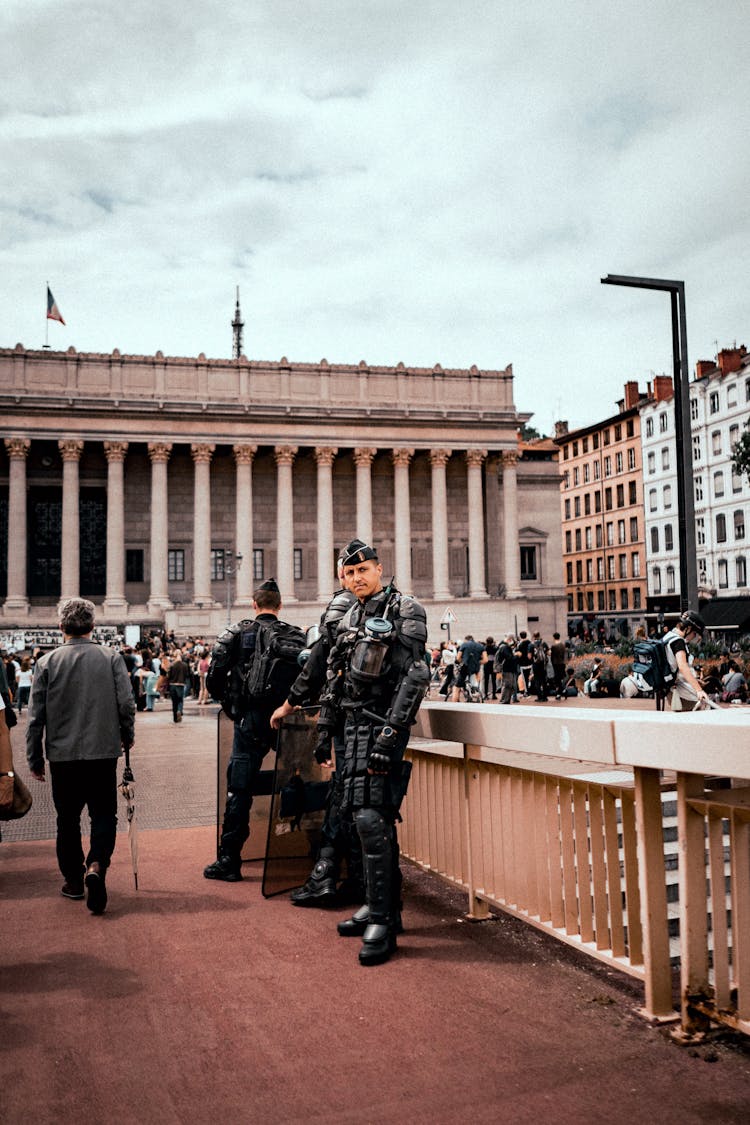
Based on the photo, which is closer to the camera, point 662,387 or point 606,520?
point 662,387

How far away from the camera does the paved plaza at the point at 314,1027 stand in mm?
3295

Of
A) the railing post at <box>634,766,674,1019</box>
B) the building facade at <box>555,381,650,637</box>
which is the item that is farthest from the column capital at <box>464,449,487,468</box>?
the railing post at <box>634,766,674,1019</box>

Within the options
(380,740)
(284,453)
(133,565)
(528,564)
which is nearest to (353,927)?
(380,740)

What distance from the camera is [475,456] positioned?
194ft

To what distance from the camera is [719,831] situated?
3693 mm

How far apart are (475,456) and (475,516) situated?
3772mm

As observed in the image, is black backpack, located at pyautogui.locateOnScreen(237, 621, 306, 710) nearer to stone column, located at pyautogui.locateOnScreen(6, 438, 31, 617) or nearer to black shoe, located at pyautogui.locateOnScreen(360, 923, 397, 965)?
black shoe, located at pyautogui.locateOnScreen(360, 923, 397, 965)

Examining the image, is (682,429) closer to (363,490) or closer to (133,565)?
(363,490)

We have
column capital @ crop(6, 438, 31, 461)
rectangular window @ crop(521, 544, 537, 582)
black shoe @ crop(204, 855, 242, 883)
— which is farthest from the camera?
rectangular window @ crop(521, 544, 537, 582)

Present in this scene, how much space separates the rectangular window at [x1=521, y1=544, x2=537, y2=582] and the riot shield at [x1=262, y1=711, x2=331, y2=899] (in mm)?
56134

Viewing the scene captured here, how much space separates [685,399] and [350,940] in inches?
349

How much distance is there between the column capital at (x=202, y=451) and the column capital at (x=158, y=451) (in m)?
1.47

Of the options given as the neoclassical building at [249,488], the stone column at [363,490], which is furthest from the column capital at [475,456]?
the stone column at [363,490]

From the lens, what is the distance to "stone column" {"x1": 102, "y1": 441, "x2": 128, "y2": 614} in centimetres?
5353
